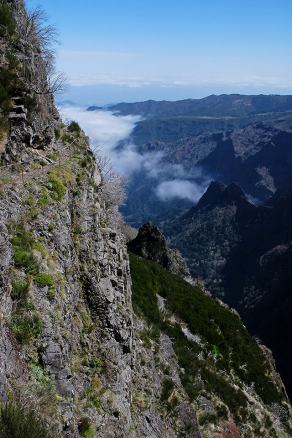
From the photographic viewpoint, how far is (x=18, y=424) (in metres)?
9.84

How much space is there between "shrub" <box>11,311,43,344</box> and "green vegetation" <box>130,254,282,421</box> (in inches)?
520

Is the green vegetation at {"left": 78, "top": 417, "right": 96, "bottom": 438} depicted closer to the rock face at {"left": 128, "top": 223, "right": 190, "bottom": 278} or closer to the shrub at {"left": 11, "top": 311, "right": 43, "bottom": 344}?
the shrub at {"left": 11, "top": 311, "right": 43, "bottom": 344}

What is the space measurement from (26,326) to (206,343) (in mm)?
27687

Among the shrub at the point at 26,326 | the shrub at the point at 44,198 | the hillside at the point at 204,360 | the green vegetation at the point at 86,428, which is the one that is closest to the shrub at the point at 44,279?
the shrub at the point at 26,326

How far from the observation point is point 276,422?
34.4m

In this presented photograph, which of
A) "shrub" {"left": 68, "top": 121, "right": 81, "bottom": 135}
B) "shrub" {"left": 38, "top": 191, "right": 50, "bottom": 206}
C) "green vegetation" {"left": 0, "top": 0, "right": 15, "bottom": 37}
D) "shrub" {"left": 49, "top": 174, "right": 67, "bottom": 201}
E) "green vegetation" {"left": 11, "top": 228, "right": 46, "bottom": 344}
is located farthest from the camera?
"shrub" {"left": 68, "top": 121, "right": 81, "bottom": 135}

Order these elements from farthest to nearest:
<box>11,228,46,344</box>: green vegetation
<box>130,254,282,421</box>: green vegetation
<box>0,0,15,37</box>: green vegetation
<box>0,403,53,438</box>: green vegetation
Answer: <box>130,254,282,421</box>: green vegetation, <box>0,0,15,37</box>: green vegetation, <box>11,228,46,344</box>: green vegetation, <box>0,403,53,438</box>: green vegetation

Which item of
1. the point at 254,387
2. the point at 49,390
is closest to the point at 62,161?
the point at 49,390

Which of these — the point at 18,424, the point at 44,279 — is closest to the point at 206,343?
the point at 44,279

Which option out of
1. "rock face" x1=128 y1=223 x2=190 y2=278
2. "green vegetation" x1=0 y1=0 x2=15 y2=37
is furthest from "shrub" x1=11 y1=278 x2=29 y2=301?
"rock face" x1=128 y1=223 x2=190 y2=278

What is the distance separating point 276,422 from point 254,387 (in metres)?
3.20

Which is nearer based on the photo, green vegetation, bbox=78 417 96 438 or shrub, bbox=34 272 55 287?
green vegetation, bbox=78 417 96 438

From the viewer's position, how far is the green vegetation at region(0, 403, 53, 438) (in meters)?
9.77

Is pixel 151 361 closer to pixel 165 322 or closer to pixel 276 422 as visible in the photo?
pixel 165 322
